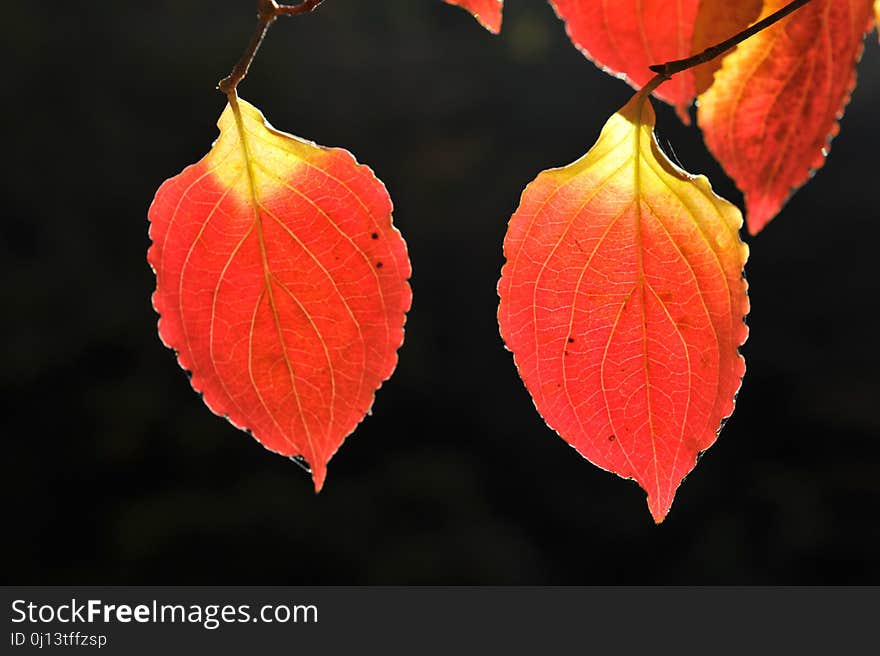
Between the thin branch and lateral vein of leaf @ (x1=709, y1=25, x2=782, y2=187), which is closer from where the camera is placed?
the thin branch

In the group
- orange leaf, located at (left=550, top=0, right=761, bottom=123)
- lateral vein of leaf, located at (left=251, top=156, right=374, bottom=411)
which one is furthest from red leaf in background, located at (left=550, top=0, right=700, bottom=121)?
lateral vein of leaf, located at (left=251, top=156, right=374, bottom=411)

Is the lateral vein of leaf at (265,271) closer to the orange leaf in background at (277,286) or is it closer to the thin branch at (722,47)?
the orange leaf in background at (277,286)

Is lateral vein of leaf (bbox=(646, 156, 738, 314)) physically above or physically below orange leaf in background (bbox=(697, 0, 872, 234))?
below

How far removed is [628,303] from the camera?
0.91ft

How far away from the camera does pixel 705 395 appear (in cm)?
27

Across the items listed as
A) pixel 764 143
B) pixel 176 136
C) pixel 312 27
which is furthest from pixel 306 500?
pixel 764 143

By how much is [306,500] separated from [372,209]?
7.71 ft

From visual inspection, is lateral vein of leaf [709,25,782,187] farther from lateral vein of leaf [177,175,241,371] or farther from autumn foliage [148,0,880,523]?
lateral vein of leaf [177,175,241,371]

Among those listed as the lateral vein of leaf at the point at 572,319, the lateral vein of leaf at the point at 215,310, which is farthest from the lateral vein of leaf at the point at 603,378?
the lateral vein of leaf at the point at 215,310

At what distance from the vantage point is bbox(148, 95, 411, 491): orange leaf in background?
28 centimetres

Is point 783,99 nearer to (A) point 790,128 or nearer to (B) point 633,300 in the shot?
(A) point 790,128

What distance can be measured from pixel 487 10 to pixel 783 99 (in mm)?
150

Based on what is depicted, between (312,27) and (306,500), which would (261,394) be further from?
(312,27)

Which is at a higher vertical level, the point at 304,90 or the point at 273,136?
the point at 304,90
